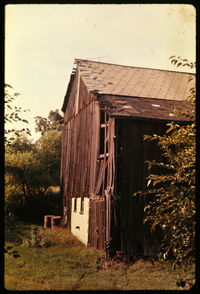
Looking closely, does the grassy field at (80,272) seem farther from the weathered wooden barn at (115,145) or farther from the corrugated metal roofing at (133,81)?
the corrugated metal roofing at (133,81)

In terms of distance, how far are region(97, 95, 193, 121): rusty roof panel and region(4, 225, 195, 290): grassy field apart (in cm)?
533

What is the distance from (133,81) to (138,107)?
342 cm

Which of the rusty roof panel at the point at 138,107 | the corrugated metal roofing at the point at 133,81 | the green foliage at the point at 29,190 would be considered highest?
the corrugated metal roofing at the point at 133,81

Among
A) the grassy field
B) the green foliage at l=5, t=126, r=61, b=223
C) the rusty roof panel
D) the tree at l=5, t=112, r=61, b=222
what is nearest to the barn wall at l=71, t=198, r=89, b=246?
the grassy field

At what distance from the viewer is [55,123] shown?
1836 inches

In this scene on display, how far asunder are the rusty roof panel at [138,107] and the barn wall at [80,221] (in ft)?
16.6

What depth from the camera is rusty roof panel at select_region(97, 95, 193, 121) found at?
11.2 m

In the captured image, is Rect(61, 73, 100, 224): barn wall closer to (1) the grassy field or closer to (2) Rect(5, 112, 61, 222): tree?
(2) Rect(5, 112, 61, 222): tree

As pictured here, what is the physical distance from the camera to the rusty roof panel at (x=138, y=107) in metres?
11.2

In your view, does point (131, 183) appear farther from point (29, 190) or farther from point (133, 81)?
point (29, 190)

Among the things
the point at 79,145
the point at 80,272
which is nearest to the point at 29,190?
Result: the point at 79,145

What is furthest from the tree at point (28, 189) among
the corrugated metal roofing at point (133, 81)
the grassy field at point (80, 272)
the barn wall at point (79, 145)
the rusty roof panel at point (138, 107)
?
the rusty roof panel at point (138, 107)

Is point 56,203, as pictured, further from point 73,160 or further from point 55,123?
point 55,123
